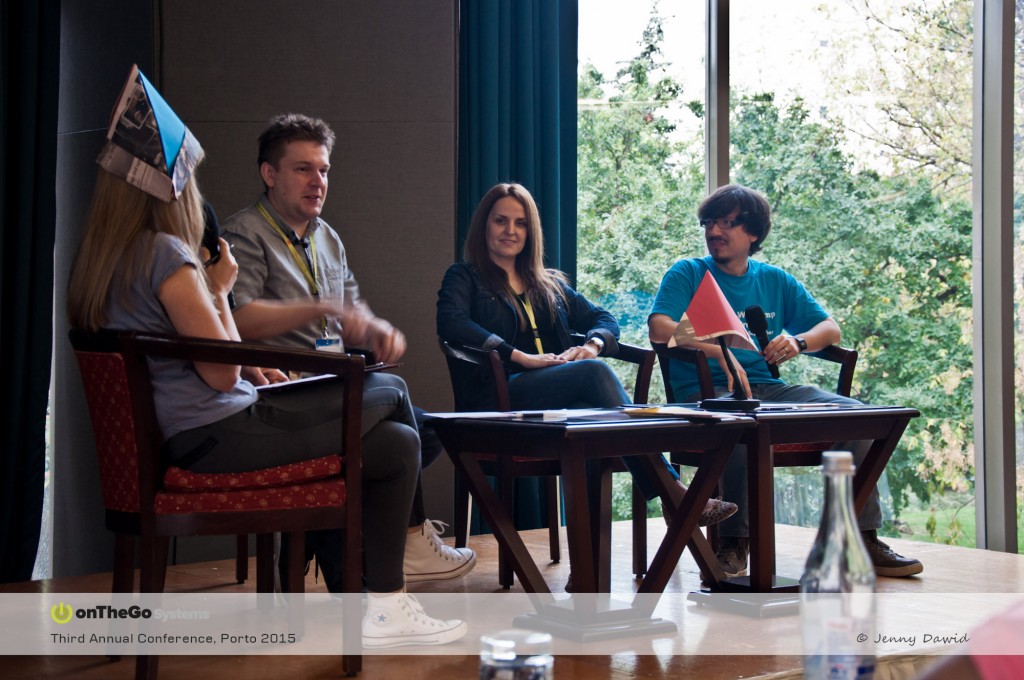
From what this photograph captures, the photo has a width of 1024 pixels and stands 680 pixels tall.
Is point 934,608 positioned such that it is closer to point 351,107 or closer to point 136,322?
point 136,322

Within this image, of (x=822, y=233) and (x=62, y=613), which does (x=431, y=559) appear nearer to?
(x=62, y=613)

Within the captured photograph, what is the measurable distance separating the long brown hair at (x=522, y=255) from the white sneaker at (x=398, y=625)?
1.38 metres

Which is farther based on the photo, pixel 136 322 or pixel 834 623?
pixel 136 322

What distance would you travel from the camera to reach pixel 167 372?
2090 millimetres

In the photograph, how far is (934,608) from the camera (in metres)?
2.74

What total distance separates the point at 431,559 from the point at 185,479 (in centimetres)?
106

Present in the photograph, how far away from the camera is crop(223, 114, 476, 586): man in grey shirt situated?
110 inches

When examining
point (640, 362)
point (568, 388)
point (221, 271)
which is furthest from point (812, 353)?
point (221, 271)

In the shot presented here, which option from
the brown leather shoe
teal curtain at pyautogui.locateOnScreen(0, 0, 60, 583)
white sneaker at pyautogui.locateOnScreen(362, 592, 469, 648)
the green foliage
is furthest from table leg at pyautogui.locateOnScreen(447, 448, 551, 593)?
the green foliage

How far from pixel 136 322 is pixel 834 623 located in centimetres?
159

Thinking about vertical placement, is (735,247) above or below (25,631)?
above

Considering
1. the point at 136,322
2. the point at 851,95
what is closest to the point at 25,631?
the point at 136,322

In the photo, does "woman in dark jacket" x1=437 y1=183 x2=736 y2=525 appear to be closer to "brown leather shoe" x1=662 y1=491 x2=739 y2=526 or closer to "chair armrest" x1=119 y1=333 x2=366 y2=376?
"brown leather shoe" x1=662 y1=491 x2=739 y2=526

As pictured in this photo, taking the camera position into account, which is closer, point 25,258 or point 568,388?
point 568,388
